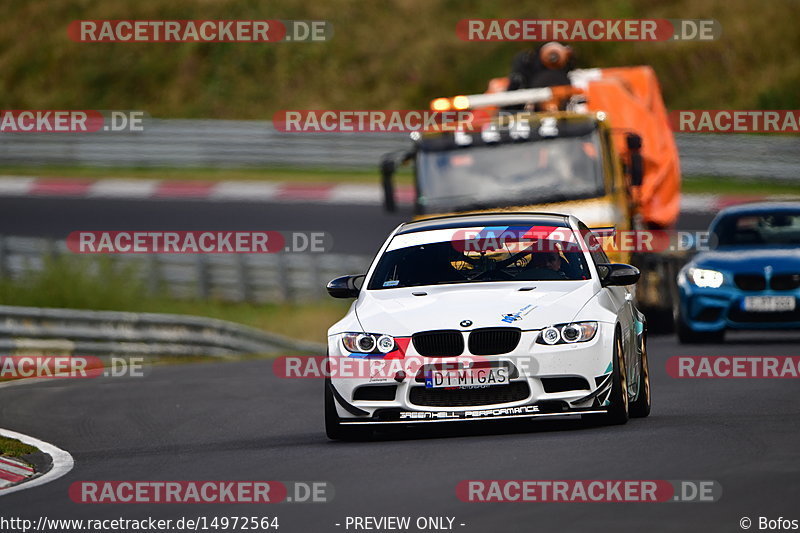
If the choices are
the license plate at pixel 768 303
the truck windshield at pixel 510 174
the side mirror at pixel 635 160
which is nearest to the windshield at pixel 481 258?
the truck windshield at pixel 510 174

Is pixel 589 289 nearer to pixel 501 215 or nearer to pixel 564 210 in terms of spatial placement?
pixel 501 215

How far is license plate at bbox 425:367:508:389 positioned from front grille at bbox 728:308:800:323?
25.7ft

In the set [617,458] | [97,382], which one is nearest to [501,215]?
[617,458]

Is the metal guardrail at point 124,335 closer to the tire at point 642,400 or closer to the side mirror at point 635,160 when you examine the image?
the side mirror at point 635,160

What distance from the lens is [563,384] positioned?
10.6m

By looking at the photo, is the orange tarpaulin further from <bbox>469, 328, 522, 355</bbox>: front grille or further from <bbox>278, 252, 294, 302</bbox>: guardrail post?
<bbox>469, 328, 522, 355</bbox>: front grille

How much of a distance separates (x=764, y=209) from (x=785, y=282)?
138cm

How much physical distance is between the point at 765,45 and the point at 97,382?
27810mm

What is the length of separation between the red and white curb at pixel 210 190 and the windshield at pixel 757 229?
50.4 feet

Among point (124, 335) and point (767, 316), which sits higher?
point (124, 335)

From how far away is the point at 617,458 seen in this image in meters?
9.30

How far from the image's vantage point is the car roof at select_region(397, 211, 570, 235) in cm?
1221

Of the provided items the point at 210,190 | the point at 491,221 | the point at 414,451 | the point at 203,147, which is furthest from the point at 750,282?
the point at 203,147

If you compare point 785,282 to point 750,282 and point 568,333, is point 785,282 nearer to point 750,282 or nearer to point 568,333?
point 750,282
